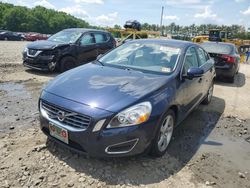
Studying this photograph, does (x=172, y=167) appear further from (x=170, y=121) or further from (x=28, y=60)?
(x=28, y=60)

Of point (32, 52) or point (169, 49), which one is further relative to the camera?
point (32, 52)

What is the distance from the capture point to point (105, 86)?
354cm

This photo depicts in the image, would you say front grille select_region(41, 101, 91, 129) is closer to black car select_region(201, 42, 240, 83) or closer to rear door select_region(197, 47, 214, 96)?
rear door select_region(197, 47, 214, 96)

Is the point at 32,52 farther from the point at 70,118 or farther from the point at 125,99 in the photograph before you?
the point at 125,99

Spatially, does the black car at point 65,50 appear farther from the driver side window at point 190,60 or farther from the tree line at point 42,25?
the tree line at point 42,25

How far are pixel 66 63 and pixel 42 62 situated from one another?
0.84 m

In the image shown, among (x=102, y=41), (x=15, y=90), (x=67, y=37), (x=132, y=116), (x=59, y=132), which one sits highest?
(x=67, y=37)

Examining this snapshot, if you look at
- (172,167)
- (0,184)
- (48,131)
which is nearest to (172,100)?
(172,167)

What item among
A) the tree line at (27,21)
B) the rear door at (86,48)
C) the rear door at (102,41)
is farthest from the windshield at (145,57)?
the tree line at (27,21)

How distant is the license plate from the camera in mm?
3188

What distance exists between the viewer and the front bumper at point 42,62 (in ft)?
28.4

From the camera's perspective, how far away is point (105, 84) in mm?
3607

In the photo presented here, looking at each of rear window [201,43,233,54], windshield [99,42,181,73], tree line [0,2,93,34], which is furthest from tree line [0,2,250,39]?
windshield [99,42,181,73]

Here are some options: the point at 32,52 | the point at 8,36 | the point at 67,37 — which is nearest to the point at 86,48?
the point at 67,37
